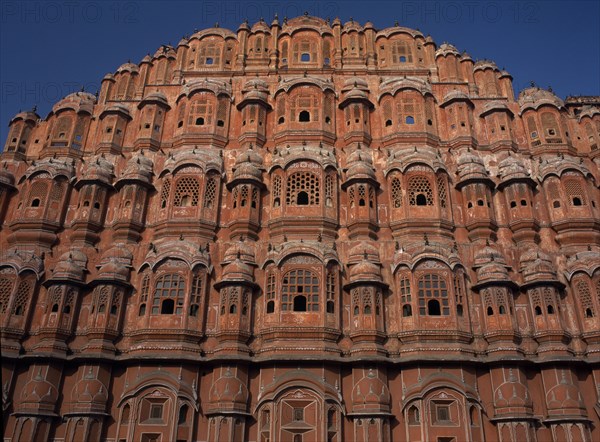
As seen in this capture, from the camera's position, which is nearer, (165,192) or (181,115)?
(165,192)

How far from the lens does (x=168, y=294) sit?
2098 cm

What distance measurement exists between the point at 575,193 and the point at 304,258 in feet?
41.6

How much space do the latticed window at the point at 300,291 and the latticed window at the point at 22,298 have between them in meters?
10.6

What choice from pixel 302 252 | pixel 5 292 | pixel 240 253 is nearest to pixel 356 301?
pixel 302 252

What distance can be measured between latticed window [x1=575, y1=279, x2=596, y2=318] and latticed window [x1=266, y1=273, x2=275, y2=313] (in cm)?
1233

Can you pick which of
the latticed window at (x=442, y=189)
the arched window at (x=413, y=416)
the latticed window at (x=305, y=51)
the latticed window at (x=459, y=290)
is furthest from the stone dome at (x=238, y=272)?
the latticed window at (x=305, y=51)

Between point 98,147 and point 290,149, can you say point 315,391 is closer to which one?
point 290,149

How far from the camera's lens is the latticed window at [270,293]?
67.8 ft

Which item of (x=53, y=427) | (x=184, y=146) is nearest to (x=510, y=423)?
(x=53, y=427)

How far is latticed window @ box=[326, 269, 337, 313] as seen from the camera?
809 inches

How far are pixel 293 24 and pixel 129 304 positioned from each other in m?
19.2

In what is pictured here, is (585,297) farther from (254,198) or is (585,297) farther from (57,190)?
(57,190)

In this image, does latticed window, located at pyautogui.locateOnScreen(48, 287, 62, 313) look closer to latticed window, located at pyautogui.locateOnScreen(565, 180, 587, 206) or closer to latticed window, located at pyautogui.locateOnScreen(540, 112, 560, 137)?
latticed window, located at pyautogui.locateOnScreen(565, 180, 587, 206)

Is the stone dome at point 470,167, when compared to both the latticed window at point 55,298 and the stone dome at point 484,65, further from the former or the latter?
the latticed window at point 55,298
